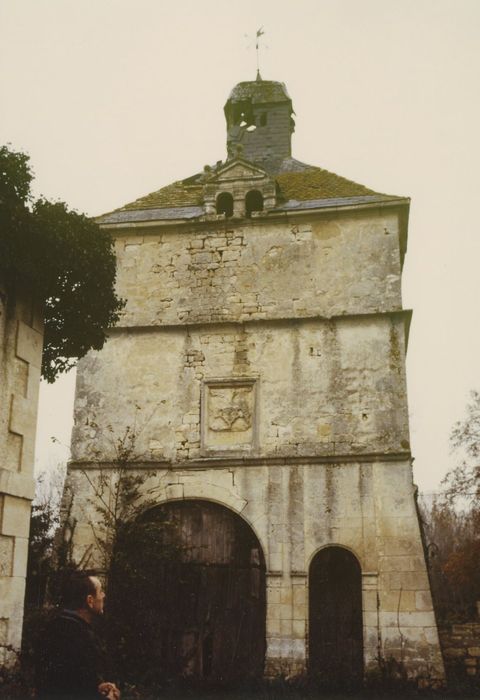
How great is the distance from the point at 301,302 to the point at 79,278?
6248mm

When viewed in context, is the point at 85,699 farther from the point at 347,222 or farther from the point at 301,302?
the point at 347,222

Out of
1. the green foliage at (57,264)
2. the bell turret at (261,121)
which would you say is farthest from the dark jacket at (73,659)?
the bell turret at (261,121)

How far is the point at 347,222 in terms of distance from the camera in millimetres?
14172

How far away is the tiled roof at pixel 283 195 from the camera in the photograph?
14812mm

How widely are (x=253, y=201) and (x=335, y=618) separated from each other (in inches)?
310

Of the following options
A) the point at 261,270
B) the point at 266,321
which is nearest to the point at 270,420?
the point at 266,321

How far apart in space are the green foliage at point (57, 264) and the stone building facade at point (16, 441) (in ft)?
1.04

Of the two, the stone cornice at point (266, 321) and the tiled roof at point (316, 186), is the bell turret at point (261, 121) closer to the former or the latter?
the tiled roof at point (316, 186)

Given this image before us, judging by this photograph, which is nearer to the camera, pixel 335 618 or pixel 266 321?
pixel 335 618

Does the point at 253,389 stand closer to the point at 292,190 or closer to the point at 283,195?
the point at 283,195

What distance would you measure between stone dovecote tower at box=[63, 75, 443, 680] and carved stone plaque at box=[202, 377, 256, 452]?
0.12 ft

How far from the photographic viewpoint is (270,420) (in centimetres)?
1309

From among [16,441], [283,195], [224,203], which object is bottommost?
[16,441]

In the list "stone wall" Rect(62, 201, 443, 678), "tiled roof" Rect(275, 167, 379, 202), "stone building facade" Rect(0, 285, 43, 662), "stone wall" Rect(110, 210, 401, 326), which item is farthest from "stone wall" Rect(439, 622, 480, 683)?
"tiled roof" Rect(275, 167, 379, 202)
